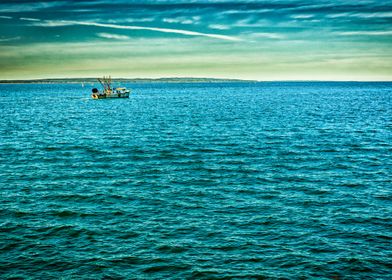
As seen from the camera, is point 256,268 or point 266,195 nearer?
point 256,268

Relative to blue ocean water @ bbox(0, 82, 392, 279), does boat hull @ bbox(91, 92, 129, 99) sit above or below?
above

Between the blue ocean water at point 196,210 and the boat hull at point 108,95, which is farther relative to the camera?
the boat hull at point 108,95

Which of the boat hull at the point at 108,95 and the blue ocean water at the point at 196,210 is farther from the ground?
the boat hull at the point at 108,95

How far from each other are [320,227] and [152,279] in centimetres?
859

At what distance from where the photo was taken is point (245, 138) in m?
42.7

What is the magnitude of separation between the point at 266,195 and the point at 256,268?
828cm

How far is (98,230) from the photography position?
17.8 metres

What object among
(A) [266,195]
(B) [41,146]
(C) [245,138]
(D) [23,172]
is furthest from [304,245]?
(B) [41,146]

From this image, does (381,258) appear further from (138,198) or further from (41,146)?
(41,146)

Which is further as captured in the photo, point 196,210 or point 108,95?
point 108,95

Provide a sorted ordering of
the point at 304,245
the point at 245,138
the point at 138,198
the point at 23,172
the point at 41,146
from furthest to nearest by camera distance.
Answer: the point at 245,138
the point at 41,146
the point at 23,172
the point at 138,198
the point at 304,245

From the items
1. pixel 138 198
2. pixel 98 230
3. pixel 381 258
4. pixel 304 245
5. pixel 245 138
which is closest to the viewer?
pixel 381 258

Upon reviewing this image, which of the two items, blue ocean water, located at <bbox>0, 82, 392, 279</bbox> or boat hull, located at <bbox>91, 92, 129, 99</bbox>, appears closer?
blue ocean water, located at <bbox>0, 82, 392, 279</bbox>

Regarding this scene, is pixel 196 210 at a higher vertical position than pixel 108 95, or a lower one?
lower
